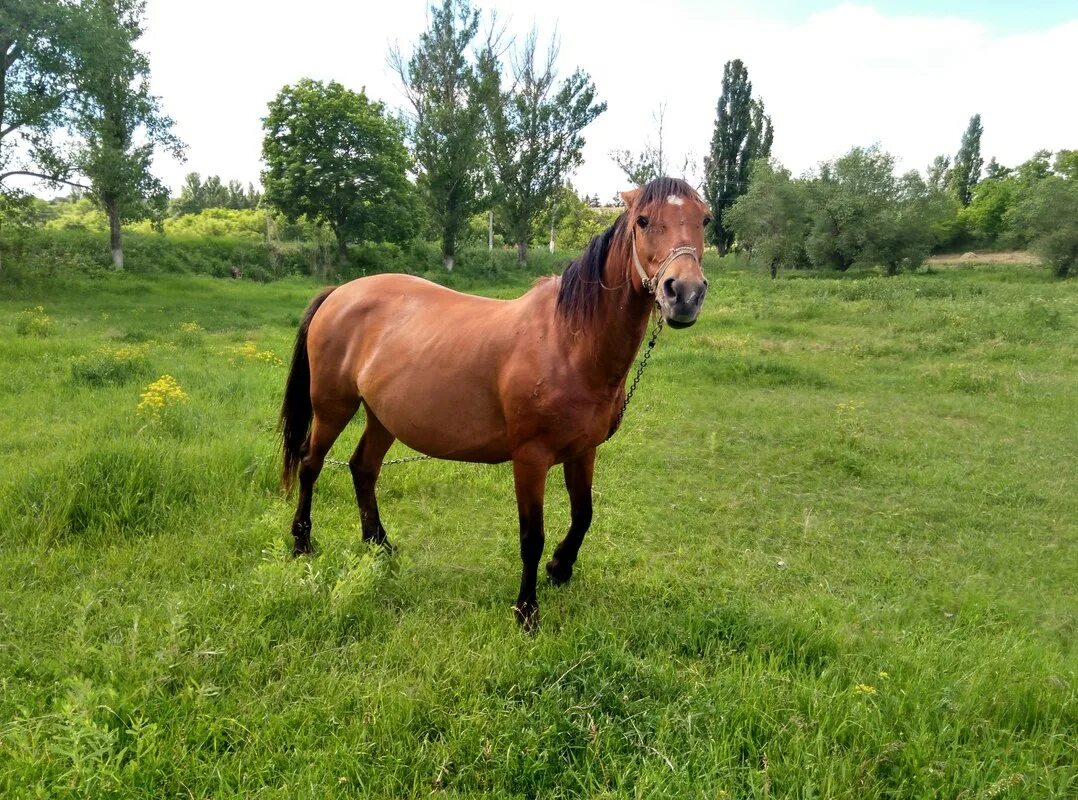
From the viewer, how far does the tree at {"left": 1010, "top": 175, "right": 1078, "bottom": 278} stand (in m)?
24.3

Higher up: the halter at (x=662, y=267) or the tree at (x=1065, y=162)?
the tree at (x=1065, y=162)

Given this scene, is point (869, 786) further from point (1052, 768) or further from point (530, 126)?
point (530, 126)

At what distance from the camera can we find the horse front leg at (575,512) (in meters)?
3.20

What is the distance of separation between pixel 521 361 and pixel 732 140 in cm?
3862

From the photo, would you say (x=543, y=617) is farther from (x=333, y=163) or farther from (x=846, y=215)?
(x=846, y=215)

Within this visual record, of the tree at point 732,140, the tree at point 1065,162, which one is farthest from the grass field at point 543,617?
the tree at point 1065,162

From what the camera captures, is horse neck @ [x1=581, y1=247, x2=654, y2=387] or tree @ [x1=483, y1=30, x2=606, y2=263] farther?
tree @ [x1=483, y1=30, x2=606, y2=263]

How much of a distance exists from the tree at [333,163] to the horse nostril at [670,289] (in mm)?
23871

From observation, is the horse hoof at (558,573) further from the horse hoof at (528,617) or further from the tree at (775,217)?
the tree at (775,217)

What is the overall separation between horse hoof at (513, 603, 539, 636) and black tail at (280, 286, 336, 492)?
2056 millimetres

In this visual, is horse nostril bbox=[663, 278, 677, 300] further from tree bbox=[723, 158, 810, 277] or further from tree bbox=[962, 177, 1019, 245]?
tree bbox=[962, 177, 1019, 245]

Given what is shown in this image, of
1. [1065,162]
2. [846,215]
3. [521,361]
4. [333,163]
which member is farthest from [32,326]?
[1065,162]

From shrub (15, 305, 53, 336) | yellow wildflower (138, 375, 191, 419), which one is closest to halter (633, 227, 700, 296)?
yellow wildflower (138, 375, 191, 419)

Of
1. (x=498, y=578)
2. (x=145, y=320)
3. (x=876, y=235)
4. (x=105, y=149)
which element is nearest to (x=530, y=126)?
(x=876, y=235)
